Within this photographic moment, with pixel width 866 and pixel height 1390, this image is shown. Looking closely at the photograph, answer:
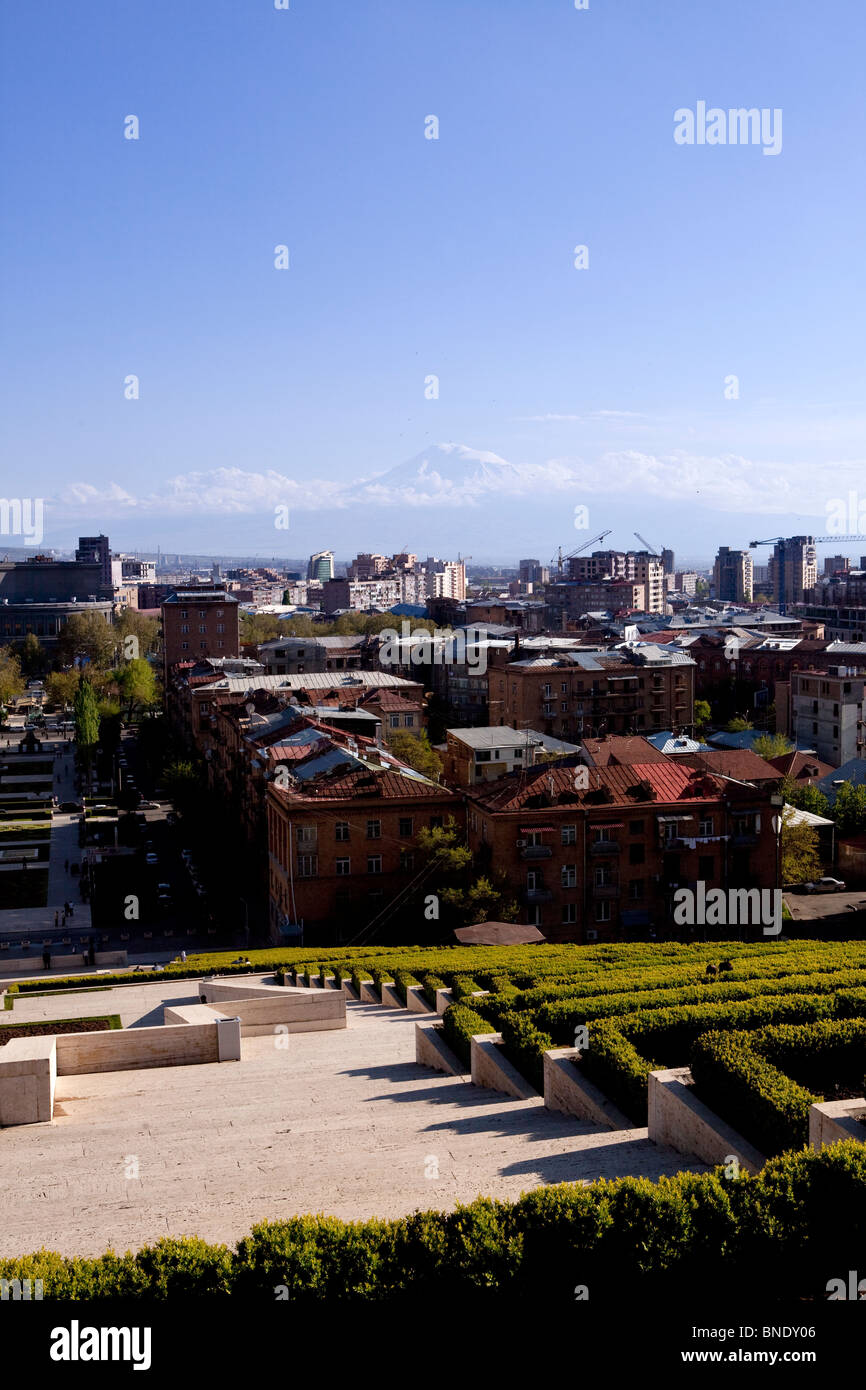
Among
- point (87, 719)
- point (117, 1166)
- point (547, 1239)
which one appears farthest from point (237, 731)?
point (547, 1239)

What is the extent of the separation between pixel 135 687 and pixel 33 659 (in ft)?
122

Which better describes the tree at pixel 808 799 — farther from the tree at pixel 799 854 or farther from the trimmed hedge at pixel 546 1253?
the trimmed hedge at pixel 546 1253

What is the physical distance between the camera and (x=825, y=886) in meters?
43.7

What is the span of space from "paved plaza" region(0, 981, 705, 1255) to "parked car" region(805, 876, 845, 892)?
2975 cm

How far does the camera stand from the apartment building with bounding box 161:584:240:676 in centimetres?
9444

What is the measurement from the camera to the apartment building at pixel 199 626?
94.4 meters

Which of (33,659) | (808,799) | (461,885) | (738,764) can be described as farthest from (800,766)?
(33,659)

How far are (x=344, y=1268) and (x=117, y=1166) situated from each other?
15.7ft

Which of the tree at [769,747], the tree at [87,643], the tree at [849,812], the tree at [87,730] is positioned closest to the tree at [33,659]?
the tree at [87,643]

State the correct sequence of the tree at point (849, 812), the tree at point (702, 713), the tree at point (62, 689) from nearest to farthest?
the tree at point (849, 812) < the tree at point (702, 713) < the tree at point (62, 689)

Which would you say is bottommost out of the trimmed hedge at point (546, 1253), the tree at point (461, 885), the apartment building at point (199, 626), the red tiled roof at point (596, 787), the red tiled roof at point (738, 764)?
the tree at point (461, 885)

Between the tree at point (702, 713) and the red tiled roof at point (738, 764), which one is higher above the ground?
the red tiled roof at point (738, 764)

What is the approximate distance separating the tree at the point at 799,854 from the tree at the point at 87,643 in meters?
85.3
